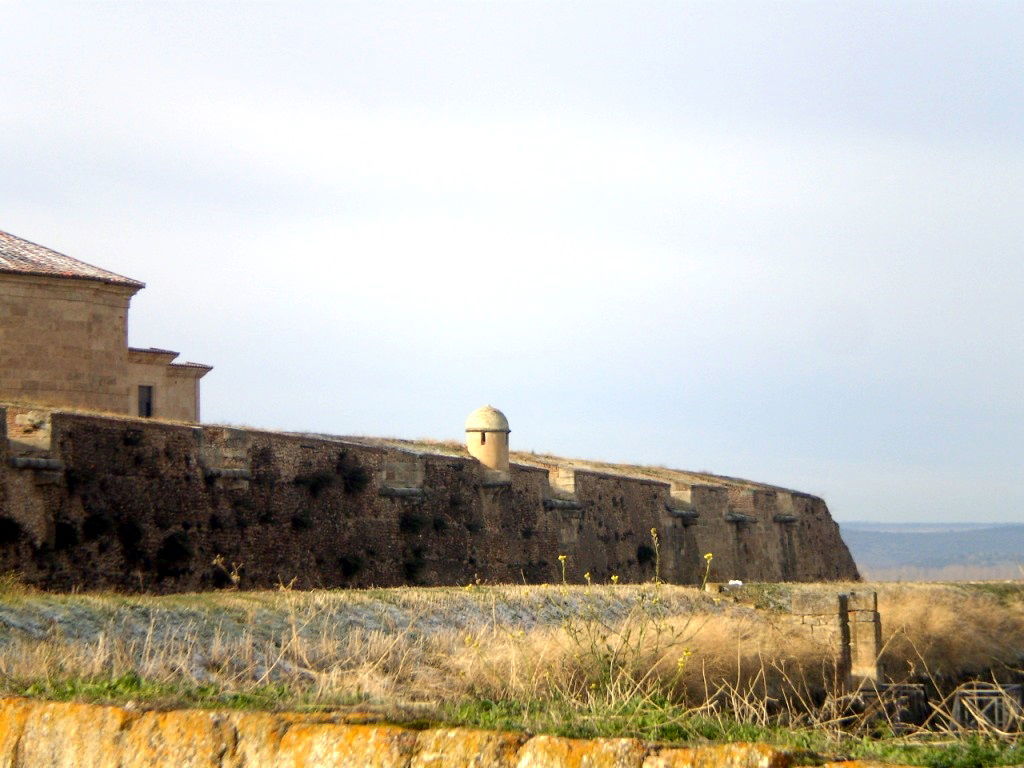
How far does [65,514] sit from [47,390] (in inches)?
262

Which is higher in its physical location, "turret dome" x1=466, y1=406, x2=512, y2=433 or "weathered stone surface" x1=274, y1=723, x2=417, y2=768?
"turret dome" x1=466, y1=406, x2=512, y2=433

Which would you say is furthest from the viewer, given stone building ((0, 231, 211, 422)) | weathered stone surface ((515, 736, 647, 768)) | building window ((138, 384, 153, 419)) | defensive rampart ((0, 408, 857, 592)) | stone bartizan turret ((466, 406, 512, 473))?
building window ((138, 384, 153, 419))

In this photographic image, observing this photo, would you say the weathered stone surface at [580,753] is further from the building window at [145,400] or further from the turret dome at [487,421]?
the building window at [145,400]

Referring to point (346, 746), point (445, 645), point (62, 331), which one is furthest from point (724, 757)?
point (62, 331)

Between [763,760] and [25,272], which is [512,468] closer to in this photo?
[25,272]

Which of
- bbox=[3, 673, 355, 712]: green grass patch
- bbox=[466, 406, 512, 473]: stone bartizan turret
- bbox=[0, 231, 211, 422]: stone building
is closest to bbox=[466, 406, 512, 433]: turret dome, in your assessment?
bbox=[466, 406, 512, 473]: stone bartizan turret

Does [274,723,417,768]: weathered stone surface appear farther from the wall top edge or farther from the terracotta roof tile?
the terracotta roof tile

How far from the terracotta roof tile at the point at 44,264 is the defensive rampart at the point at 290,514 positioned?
4.84 meters

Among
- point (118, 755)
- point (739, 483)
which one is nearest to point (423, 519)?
point (118, 755)

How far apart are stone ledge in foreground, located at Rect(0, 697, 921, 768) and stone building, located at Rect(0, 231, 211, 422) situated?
55.1 feet

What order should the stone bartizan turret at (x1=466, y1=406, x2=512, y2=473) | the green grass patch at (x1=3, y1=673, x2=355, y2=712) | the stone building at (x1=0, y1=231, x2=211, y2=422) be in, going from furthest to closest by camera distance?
the stone bartizan turret at (x1=466, y1=406, x2=512, y2=473) → the stone building at (x1=0, y1=231, x2=211, y2=422) → the green grass patch at (x1=3, y1=673, x2=355, y2=712)

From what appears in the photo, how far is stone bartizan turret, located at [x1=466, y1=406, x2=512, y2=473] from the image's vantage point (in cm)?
2384

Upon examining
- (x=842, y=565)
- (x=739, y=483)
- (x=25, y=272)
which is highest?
(x=25, y=272)

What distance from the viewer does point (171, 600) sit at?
36.2 feet
